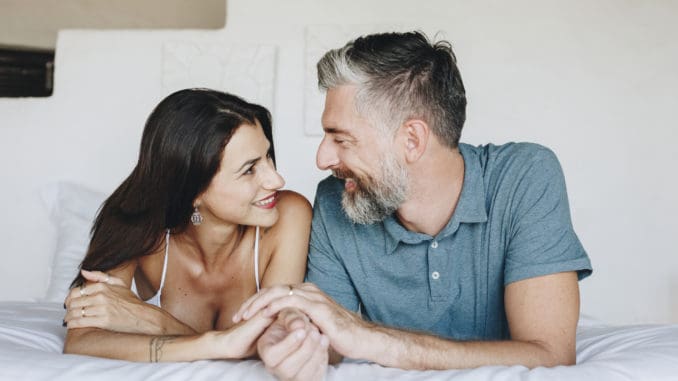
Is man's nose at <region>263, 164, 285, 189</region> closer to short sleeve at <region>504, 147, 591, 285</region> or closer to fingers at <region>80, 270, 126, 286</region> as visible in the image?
fingers at <region>80, 270, 126, 286</region>

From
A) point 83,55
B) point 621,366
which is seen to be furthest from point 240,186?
point 83,55

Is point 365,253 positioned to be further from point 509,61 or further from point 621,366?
point 509,61

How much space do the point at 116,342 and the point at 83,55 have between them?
207cm

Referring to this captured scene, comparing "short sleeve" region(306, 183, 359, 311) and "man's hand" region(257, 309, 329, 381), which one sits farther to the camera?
"short sleeve" region(306, 183, 359, 311)

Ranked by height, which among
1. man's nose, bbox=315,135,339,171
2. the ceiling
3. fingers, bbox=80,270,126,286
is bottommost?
fingers, bbox=80,270,126,286

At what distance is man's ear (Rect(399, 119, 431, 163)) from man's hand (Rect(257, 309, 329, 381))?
1.86ft

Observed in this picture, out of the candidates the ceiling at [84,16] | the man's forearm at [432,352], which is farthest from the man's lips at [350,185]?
the ceiling at [84,16]

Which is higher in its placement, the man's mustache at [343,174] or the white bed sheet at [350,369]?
the man's mustache at [343,174]

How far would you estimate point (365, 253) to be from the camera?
188 centimetres

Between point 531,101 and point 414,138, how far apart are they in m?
1.55

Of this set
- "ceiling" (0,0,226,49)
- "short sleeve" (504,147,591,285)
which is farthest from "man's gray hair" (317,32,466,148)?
"ceiling" (0,0,226,49)

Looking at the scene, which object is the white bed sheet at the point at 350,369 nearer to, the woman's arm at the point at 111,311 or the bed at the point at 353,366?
the bed at the point at 353,366

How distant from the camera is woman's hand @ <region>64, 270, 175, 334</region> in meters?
1.73

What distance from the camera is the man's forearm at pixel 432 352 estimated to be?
4.72ft
